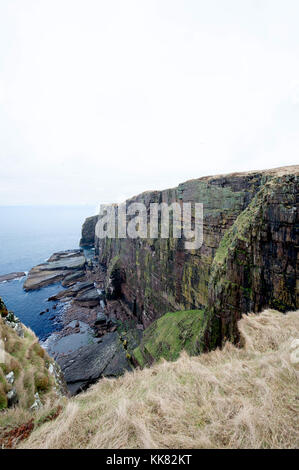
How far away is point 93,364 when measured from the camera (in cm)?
2411

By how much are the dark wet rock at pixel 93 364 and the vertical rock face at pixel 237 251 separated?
9.92 metres

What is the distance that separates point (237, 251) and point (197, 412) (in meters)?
7.43

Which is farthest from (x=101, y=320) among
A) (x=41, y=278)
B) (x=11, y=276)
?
(x=11, y=276)

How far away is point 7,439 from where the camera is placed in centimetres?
351

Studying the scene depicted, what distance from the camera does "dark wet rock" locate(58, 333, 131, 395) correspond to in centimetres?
2177

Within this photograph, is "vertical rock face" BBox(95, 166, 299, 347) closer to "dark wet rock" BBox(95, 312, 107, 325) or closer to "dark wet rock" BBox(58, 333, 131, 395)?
"dark wet rock" BBox(58, 333, 131, 395)

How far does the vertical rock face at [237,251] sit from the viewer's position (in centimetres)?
779

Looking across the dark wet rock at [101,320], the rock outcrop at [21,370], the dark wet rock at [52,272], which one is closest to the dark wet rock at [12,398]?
the rock outcrop at [21,370]

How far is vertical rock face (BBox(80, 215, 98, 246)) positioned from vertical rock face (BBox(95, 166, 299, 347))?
84.1 m

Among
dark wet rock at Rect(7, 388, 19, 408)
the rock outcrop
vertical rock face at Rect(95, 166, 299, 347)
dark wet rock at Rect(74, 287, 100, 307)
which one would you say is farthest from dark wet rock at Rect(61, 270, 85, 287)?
dark wet rock at Rect(7, 388, 19, 408)

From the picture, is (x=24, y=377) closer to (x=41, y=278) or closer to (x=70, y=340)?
(x=70, y=340)

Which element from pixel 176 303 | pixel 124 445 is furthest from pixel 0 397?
pixel 176 303
